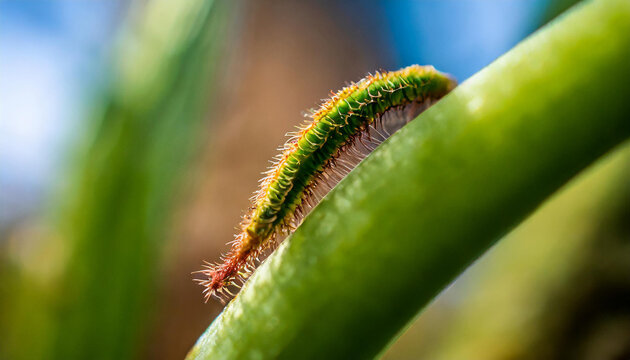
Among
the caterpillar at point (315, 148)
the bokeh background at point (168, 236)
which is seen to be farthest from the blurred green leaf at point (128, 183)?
the caterpillar at point (315, 148)

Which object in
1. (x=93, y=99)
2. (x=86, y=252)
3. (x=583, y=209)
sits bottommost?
(x=86, y=252)

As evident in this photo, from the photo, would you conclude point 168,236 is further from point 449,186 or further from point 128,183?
point 449,186

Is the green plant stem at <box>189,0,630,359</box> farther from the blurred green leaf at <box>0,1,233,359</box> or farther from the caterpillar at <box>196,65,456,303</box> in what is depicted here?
the blurred green leaf at <box>0,1,233,359</box>

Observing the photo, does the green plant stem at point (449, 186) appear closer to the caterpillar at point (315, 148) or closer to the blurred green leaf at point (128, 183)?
the caterpillar at point (315, 148)

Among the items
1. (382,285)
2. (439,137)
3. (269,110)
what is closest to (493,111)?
(439,137)

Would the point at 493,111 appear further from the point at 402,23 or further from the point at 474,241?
the point at 402,23

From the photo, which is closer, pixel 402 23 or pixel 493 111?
pixel 493 111
